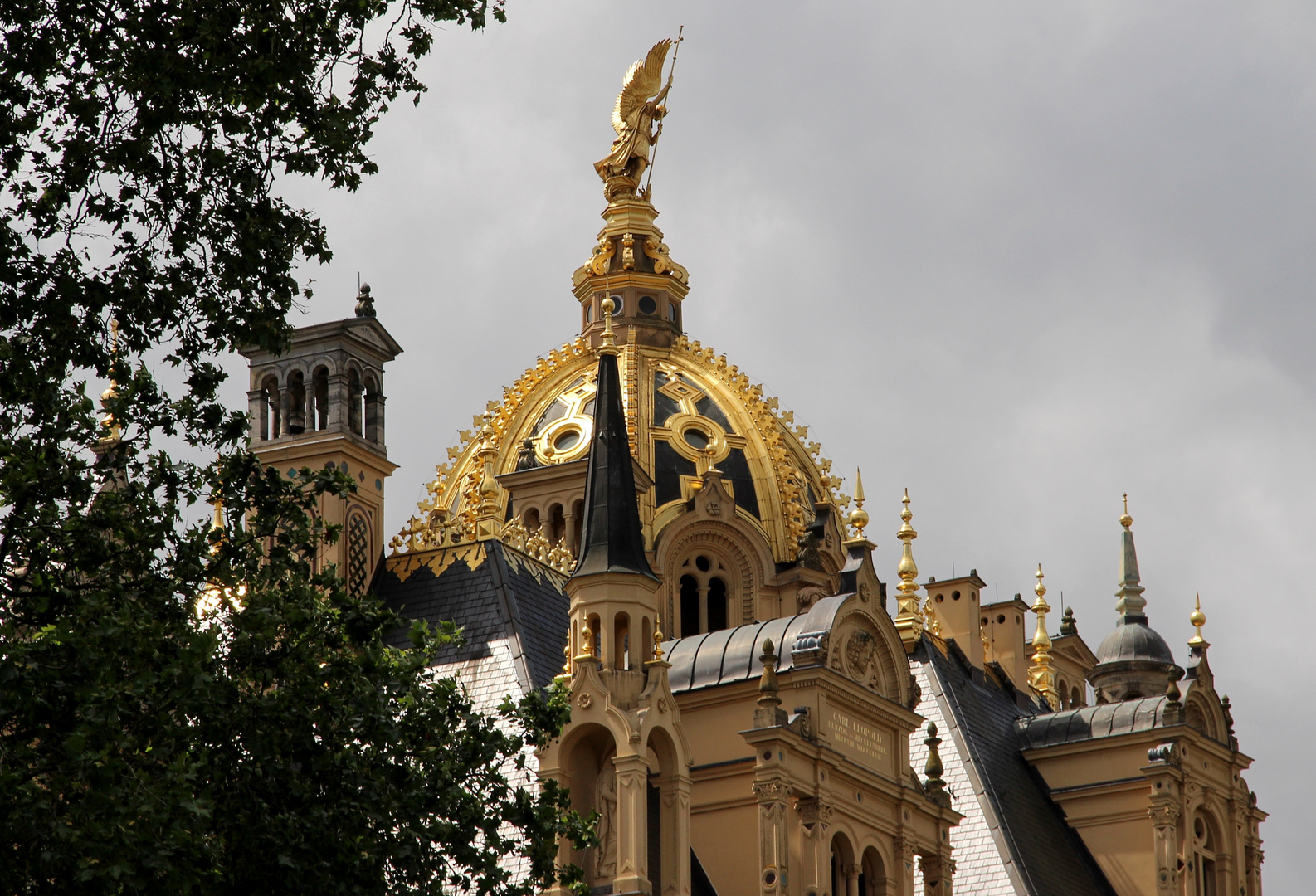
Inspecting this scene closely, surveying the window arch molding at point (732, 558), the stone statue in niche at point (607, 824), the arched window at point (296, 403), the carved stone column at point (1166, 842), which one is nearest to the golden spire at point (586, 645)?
the stone statue in niche at point (607, 824)

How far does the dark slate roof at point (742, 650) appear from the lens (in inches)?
1843

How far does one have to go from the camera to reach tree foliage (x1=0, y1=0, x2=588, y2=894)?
81.1 ft

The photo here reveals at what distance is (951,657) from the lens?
201 ft

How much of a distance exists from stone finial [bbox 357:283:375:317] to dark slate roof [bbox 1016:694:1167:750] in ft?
65.0

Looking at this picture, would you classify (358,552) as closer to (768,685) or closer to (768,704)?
(768,685)

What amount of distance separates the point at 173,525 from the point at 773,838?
63.6 ft

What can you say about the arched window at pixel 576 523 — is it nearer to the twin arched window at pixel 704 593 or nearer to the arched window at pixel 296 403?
the twin arched window at pixel 704 593

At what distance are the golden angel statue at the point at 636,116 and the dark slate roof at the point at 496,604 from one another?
2392 centimetres

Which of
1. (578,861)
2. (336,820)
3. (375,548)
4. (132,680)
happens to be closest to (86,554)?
(132,680)

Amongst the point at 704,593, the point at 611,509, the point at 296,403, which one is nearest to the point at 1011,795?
the point at 704,593

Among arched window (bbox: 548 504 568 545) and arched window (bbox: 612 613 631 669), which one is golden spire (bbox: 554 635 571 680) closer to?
arched window (bbox: 612 613 631 669)

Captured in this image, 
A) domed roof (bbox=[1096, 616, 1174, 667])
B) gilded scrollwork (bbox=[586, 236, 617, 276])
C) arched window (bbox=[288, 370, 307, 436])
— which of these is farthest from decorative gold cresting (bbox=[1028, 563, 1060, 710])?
arched window (bbox=[288, 370, 307, 436])

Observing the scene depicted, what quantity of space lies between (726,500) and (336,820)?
35.8m

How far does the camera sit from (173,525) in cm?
2706
